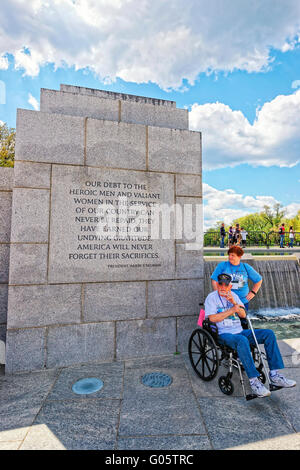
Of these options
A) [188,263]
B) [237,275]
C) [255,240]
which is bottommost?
[237,275]

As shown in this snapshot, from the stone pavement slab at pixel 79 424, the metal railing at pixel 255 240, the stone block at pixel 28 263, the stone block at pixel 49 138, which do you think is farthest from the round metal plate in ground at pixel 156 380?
the metal railing at pixel 255 240

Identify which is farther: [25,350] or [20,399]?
[25,350]

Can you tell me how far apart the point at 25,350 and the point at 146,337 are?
2.10m

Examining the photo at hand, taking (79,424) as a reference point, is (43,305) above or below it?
above

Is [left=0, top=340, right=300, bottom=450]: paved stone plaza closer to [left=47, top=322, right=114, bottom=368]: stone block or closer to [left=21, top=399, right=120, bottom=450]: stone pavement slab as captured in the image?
[left=21, top=399, right=120, bottom=450]: stone pavement slab

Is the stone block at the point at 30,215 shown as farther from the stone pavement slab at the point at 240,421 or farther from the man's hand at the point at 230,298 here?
the stone pavement slab at the point at 240,421

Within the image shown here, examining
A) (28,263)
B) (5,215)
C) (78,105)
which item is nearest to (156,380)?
(28,263)

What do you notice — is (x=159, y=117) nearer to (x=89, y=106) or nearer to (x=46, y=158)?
(x=89, y=106)

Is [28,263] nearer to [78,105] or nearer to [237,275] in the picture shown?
[78,105]

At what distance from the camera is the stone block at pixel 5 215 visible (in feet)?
15.6

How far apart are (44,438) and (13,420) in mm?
579

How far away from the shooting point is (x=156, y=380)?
3922 millimetres

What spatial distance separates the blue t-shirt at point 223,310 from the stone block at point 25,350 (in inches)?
113

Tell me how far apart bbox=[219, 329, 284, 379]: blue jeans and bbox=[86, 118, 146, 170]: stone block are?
3400 mm
